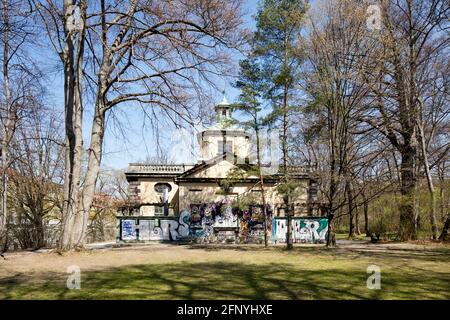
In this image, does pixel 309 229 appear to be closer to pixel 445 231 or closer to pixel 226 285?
pixel 445 231

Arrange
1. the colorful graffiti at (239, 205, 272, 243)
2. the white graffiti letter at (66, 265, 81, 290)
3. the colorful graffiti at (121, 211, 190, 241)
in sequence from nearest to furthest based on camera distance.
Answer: the white graffiti letter at (66, 265, 81, 290), the colorful graffiti at (121, 211, 190, 241), the colorful graffiti at (239, 205, 272, 243)

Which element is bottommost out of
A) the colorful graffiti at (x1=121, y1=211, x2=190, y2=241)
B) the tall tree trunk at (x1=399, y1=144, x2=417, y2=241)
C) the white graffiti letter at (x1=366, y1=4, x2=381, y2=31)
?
the colorful graffiti at (x1=121, y1=211, x2=190, y2=241)

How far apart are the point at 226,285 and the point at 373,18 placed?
16504 millimetres

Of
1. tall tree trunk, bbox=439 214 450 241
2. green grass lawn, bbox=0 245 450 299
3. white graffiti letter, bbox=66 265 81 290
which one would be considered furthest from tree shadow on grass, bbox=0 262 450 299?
tall tree trunk, bbox=439 214 450 241

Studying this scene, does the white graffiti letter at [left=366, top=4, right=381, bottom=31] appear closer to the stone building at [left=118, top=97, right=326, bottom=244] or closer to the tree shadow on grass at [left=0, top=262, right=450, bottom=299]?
the stone building at [left=118, top=97, right=326, bottom=244]

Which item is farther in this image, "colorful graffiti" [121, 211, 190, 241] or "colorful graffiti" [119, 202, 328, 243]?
"colorful graffiti" [121, 211, 190, 241]

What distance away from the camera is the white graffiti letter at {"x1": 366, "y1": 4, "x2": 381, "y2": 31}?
19734 millimetres

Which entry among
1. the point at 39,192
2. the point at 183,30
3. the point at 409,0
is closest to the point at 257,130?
the point at 183,30

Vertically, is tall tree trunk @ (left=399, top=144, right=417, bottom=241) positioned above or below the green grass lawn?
above

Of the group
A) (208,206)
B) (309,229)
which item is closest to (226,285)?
(309,229)

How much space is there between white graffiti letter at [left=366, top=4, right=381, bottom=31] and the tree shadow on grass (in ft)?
43.5

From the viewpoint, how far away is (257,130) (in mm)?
23047

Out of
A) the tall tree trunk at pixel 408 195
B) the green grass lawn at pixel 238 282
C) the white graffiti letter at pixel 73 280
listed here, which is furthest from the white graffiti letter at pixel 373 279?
the tall tree trunk at pixel 408 195

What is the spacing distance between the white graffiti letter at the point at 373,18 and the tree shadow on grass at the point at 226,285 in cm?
1324
